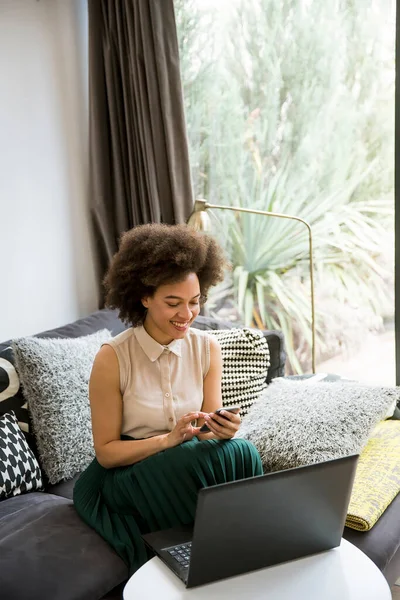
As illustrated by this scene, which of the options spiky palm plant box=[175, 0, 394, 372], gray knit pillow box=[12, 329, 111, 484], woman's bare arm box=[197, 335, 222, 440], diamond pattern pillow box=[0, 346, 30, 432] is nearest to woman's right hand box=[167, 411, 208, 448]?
woman's bare arm box=[197, 335, 222, 440]

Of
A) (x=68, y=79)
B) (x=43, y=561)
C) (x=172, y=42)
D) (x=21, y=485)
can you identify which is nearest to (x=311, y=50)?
(x=172, y=42)

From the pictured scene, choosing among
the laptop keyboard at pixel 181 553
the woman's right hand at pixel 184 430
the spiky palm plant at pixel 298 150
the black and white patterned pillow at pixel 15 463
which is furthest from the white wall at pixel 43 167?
the laptop keyboard at pixel 181 553

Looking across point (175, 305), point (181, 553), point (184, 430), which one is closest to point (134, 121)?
point (175, 305)

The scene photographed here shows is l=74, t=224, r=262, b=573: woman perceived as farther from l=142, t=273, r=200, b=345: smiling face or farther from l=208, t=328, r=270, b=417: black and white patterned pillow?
l=208, t=328, r=270, b=417: black and white patterned pillow

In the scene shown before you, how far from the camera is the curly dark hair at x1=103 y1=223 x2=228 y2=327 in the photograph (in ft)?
6.38

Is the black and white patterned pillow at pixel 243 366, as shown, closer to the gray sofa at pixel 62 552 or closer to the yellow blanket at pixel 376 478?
the yellow blanket at pixel 376 478

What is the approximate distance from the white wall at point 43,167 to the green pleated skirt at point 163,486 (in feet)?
4.12

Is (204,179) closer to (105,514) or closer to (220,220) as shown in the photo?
(220,220)

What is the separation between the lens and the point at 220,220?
3.35 meters

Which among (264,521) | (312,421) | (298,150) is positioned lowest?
(312,421)

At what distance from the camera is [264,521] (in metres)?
1.40

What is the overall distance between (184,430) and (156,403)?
Result: 213mm

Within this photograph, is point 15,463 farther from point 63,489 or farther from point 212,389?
point 212,389

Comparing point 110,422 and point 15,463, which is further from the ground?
point 110,422
